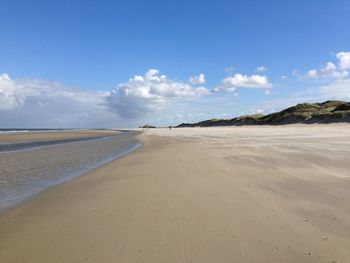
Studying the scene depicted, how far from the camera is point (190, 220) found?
213 inches

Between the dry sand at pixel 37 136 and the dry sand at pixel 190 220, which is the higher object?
the dry sand at pixel 37 136

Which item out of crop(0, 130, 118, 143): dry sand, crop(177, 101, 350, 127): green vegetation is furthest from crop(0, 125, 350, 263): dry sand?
crop(177, 101, 350, 127): green vegetation

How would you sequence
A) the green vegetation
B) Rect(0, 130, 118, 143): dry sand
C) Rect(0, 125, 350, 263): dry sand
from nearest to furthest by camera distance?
Rect(0, 125, 350, 263): dry sand → Rect(0, 130, 118, 143): dry sand → the green vegetation

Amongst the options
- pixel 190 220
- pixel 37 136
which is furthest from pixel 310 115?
pixel 190 220

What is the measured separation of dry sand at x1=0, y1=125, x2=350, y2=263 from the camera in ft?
13.5

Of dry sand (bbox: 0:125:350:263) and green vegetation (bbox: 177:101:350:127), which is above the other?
green vegetation (bbox: 177:101:350:127)

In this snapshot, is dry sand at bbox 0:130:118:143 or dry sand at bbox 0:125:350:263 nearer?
dry sand at bbox 0:125:350:263

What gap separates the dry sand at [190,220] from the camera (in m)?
4.12

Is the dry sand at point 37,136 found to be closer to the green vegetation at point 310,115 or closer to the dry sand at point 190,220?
the dry sand at point 190,220

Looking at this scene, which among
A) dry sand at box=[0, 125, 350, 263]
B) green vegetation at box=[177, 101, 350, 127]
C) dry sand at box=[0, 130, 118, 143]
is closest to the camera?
dry sand at box=[0, 125, 350, 263]

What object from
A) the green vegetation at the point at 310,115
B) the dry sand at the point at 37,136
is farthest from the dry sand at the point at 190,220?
the green vegetation at the point at 310,115

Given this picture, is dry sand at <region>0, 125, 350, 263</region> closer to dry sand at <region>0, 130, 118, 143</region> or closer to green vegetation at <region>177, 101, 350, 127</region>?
dry sand at <region>0, 130, 118, 143</region>

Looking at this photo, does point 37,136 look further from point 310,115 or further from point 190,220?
point 190,220

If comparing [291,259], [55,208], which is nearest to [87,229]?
[55,208]
